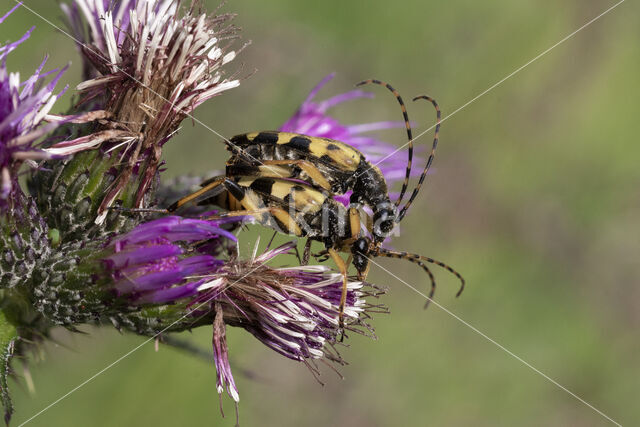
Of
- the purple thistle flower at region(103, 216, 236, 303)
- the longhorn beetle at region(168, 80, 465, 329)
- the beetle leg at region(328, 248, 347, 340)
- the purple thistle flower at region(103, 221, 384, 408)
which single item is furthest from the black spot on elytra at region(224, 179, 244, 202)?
the beetle leg at region(328, 248, 347, 340)

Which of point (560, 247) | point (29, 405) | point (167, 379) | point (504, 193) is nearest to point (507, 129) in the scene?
point (504, 193)

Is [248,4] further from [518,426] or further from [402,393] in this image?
[518,426]

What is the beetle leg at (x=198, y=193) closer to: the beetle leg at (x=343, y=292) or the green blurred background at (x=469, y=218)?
the beetle leg at (x=343, y=292)

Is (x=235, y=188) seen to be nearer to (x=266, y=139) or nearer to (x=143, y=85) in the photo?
(x=266, y=139)

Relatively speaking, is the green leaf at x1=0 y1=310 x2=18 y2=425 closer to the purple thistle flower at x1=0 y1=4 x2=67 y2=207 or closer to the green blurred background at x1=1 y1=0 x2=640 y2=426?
the purple thistle flower at x1=0 y1=4 x2=67 y2=207

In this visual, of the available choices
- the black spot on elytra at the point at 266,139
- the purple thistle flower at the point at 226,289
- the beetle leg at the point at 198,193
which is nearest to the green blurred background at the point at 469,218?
the purple thistle flower at the point at 226,289

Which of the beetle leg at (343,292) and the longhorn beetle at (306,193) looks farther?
the longhorn beetle at (306,193)
